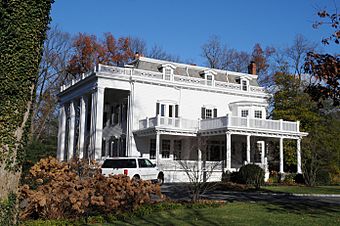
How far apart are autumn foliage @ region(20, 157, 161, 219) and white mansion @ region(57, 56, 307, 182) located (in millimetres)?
15933

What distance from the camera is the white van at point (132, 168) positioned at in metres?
23.8

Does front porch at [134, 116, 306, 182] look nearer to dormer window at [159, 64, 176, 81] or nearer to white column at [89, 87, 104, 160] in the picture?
white column at [89, 87, 104, 160]

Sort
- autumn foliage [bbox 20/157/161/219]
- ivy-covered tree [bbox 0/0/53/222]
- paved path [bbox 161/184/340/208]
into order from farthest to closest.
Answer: paved path [bbox 161/184/340/208]
autumn foliage [bbox 20/157/161/219]
ivy-covered tree [bbox 0/0/53/222]

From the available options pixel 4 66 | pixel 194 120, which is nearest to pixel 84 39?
pixel 194 120

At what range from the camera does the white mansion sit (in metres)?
31.6

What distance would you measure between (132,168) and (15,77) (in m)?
15.7

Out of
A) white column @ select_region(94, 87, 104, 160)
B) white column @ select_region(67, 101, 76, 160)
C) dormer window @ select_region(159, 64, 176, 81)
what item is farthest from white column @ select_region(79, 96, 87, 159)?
dormer window @ select_region(159, 64, 176, 81)

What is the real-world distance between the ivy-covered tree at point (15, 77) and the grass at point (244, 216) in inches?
152

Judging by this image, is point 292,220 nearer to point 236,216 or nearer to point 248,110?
point 236,216

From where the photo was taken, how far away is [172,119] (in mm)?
32156

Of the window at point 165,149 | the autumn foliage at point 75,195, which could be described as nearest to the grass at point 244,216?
the autumn foliage at point 75,195

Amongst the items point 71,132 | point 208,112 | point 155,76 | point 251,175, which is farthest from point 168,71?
point 251,175

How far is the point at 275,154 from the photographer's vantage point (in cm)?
3806

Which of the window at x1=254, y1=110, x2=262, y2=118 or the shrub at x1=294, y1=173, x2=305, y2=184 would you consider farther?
the window at x1=254, y1=110, x2=262, y2=118
